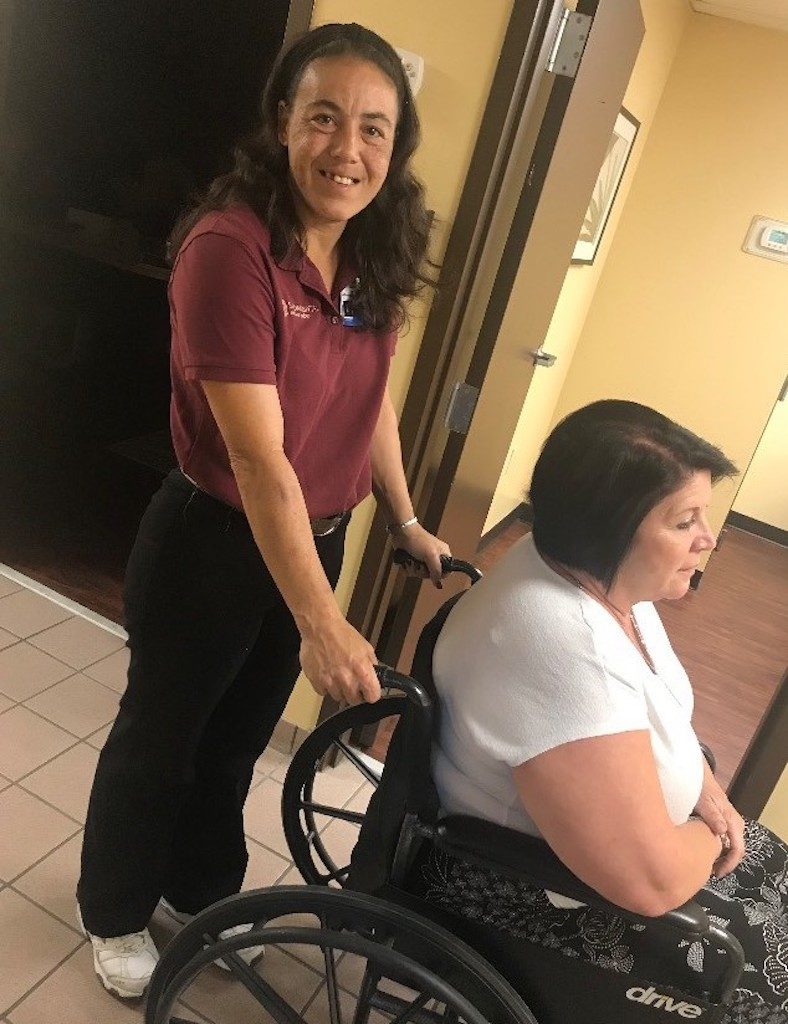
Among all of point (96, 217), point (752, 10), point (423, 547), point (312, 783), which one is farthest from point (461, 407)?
point (752, 10)

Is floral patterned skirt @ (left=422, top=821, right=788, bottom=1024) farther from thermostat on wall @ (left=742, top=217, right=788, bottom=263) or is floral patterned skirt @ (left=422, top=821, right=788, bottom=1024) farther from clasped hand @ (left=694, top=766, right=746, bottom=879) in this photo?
thermostat on wall @ (left=742, top=217, right=788, bottom=263)

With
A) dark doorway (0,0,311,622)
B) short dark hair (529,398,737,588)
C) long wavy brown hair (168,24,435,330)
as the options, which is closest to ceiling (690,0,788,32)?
dark doorway (0,0,311,622)

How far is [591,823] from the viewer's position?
870 millimetres

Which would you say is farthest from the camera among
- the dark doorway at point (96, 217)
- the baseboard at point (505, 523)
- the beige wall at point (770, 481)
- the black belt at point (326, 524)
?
the beige wall at point (770, 481)

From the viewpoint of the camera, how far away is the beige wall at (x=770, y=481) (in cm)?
559

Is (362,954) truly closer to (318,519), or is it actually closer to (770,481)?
(318,519)

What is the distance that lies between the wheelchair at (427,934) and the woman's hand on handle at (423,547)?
26cm

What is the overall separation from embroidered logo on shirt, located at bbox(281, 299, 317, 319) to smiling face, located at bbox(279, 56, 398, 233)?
0.12 metres

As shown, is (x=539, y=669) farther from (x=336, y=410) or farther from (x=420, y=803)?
(x=336, y=410)

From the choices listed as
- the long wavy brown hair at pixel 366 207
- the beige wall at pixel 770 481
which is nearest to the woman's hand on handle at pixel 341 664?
the long wavy brown hair at pixel 366 207

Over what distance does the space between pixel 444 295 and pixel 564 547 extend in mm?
817

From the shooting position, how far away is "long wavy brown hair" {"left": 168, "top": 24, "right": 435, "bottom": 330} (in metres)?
1.03

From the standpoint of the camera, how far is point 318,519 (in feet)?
4.07

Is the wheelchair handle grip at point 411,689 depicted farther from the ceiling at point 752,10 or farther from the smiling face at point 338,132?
the ceiling at point 752,10
